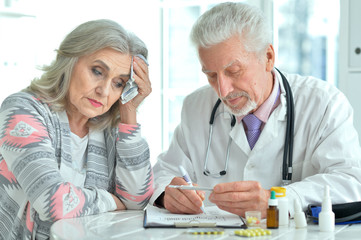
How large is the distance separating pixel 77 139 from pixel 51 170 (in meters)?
0.32

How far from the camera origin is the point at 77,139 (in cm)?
205

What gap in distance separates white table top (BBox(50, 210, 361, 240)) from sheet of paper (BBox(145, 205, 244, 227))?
46mm

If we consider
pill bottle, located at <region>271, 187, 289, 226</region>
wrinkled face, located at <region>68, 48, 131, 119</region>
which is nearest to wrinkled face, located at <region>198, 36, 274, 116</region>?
wrinkled face, located at <region>68, 48, 131, 119</region>

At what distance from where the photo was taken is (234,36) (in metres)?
2.04

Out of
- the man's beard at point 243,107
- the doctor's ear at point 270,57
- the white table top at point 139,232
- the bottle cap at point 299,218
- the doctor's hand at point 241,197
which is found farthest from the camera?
the doctor's ear at point 270,57

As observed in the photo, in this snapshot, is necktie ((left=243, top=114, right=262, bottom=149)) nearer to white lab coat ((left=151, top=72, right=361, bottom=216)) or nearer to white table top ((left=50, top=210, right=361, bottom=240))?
white lab coat ((left=151, top=72, right=361, bottom=216))

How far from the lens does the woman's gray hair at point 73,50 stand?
198 centimetres

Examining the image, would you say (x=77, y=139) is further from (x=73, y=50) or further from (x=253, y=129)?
(x=253, y=129)

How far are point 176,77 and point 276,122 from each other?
3558mm

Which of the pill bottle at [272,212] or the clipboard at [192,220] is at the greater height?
the pill bottle at [272,212]

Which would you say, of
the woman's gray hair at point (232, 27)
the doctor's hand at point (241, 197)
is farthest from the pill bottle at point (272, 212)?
the woman's gray hair at point (232, 27)

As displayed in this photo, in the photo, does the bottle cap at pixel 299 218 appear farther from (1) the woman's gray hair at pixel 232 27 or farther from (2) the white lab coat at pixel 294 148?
(1) the woman's gray hair at pixel 232 27

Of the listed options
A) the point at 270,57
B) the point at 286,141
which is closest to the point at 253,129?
the point at 286,141

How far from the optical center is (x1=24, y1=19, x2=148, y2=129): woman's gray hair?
6.50 ft
